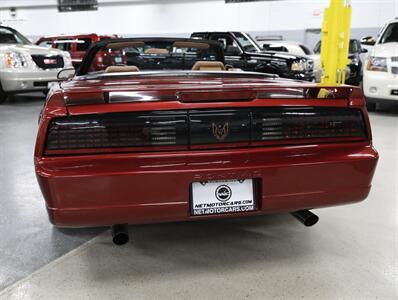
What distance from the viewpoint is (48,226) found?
2.55 m

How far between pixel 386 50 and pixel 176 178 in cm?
601

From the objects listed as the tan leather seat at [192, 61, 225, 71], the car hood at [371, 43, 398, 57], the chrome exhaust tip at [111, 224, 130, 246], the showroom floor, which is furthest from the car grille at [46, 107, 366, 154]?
the car hood at [371, 43, 398, 57]

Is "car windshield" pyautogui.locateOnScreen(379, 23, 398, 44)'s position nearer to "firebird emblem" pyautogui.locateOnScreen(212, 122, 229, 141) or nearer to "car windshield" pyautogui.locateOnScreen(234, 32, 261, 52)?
"car windshield" pyautogui.locateOnScreen(234, 32, 261, 52)

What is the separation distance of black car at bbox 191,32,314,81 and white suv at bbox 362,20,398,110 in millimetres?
1129

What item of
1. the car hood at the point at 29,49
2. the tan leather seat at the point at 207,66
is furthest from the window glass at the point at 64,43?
the tan leather seat at the point at 207,66

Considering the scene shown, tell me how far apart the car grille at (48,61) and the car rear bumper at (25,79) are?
10 centimetres

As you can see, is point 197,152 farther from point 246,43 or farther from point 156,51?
point 246,43

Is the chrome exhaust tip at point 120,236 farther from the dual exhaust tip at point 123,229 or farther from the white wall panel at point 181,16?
the white wall panel at point 181,16

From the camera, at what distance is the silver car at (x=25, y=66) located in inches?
285

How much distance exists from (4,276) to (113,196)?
79cm

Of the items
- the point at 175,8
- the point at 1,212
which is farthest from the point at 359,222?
the point at 175,8

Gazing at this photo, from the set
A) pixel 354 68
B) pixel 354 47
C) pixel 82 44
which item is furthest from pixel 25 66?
pixel 354 47

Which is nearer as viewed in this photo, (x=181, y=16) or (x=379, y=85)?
(x=379, y=85)

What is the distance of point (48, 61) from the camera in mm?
7660
